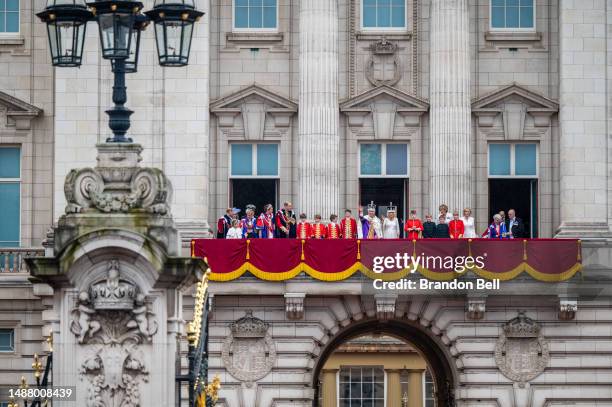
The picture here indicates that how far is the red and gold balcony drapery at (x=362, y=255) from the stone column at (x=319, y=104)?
3980 mm

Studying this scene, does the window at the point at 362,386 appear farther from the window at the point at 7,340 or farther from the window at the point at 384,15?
the window at the point at 7,340

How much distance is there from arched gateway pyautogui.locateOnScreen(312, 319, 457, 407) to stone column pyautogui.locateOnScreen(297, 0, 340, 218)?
3.94 metres

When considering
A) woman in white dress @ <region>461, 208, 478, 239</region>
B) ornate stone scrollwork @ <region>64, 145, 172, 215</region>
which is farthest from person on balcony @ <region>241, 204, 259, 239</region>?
ornate stone scrollwork @ <region>64, 145, 172, 215</region>

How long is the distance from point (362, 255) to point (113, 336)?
30532 mm

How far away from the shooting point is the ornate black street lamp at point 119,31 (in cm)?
3375

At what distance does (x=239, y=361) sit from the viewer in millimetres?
63906

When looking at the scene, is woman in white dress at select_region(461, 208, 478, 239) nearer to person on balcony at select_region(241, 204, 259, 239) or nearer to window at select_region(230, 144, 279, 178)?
person on balcony at select_region(241, 204, 259, 239)

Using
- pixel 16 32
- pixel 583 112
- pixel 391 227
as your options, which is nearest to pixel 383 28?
pixel 583 112

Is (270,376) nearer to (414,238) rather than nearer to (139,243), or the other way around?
(414,238)

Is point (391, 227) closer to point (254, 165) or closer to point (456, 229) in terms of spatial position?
point (456, 229)

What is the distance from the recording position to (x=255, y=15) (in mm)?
67750

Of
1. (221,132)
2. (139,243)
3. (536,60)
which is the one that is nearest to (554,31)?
(536,60)

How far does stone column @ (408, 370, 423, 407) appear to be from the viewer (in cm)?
9869

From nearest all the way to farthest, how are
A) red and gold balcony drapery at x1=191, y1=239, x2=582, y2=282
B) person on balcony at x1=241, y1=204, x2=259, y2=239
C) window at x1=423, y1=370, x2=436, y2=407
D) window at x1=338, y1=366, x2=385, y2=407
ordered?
1. red and gold balcony drapery at x1=191, y1=239, x2=582, y2=282
2. person on balcony at x1=241, y1=204, x2=259, y2=239
3. window at x1=338, y1=366, x2=385, y2=407
4. window at x1=423, y1=370, x2=436, y2=407
